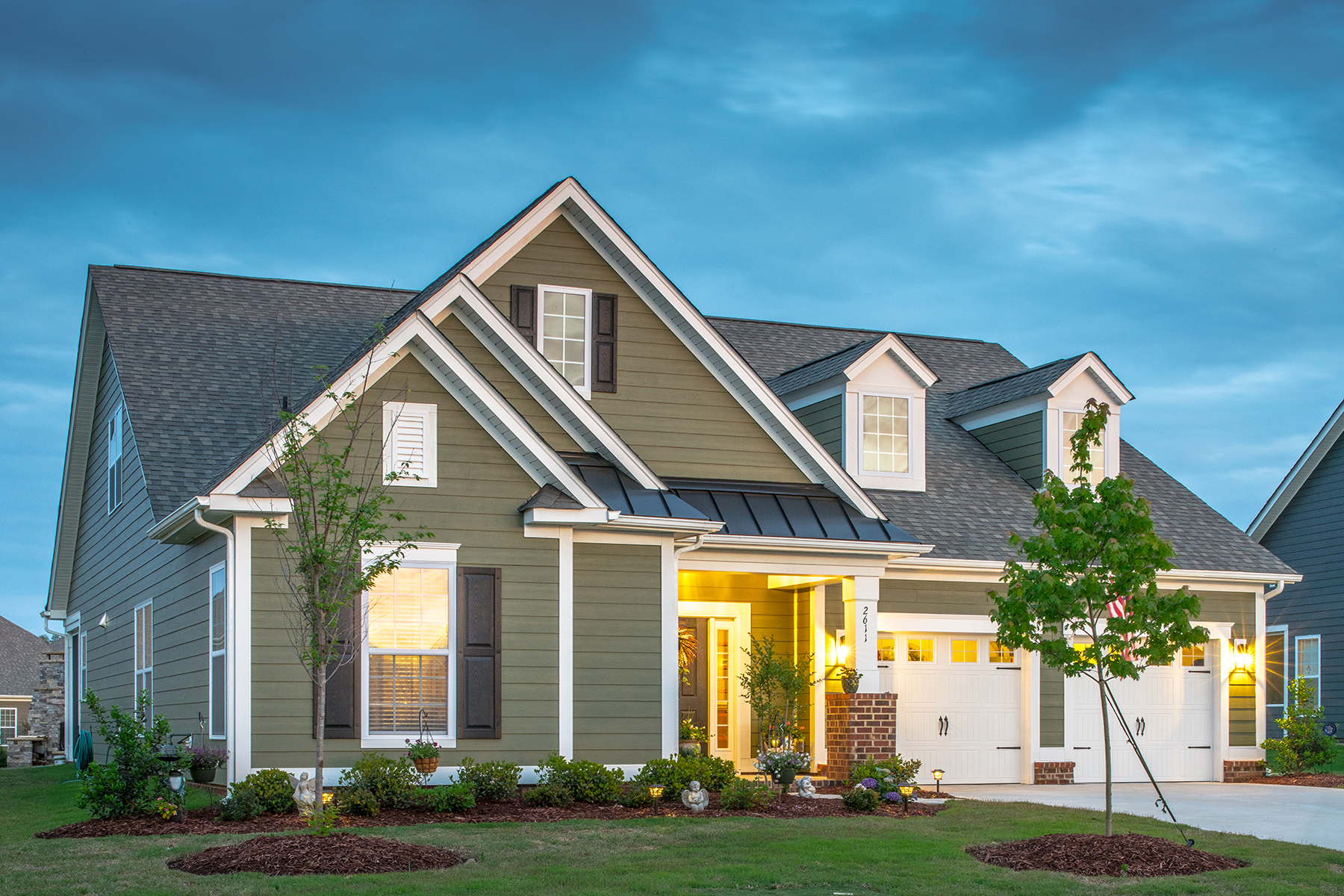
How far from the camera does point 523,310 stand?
1666 cm

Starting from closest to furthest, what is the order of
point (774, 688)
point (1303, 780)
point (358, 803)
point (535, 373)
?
point (358, 803) < point (535, 373) < point (774, 688) < point (1303, 780)

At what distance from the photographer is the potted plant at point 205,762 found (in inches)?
530

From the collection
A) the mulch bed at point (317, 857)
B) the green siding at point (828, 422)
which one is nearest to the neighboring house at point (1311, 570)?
the green siding at point (828, 422)

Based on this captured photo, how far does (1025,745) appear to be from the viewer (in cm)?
1881

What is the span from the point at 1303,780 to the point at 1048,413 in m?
6.66

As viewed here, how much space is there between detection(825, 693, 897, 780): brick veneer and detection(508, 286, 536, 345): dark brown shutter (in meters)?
5.97

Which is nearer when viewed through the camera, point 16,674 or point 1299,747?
point 1299,747

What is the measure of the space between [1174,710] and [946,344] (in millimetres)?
8330

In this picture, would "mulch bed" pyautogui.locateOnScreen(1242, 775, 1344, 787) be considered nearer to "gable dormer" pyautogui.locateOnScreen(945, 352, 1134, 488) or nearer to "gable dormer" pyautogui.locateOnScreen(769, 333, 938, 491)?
"gable dormer" pyautogui.locateOnScreen(945, 352, 1134, 488)

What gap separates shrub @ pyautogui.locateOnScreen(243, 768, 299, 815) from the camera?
12469 millimetres

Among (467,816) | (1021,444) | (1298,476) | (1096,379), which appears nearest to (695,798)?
(467,816)

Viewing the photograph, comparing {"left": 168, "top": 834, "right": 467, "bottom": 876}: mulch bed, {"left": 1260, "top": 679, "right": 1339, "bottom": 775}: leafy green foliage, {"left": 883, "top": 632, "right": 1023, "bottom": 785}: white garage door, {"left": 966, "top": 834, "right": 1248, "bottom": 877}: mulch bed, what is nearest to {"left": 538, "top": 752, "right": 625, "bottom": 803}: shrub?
{"left": 168, "top": 834, "right": 467, "bottom": 876}: mulch bed

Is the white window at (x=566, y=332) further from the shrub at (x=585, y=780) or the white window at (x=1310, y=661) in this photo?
the white window at (x=1310, y=661)

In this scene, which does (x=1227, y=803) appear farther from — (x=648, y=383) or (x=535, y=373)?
(x=535, y=373)
